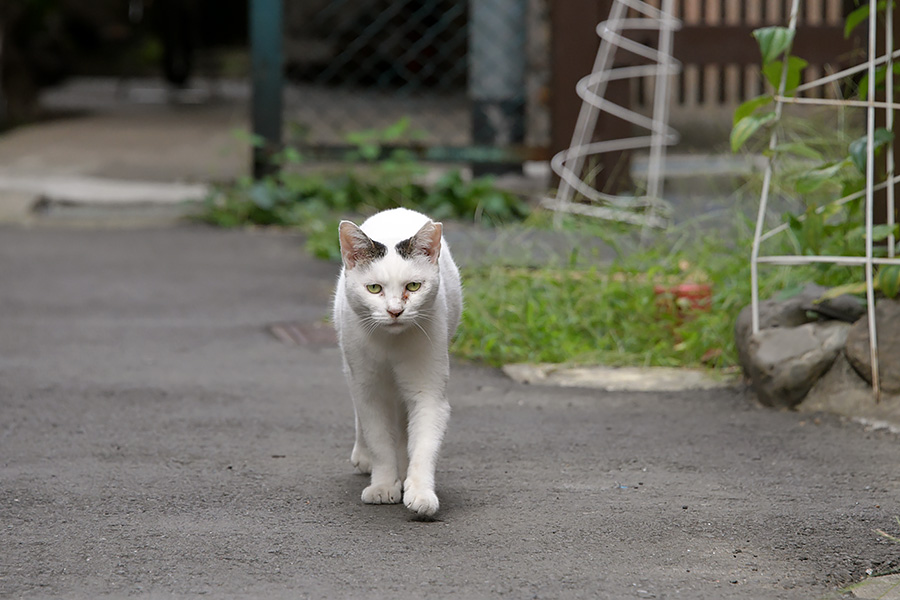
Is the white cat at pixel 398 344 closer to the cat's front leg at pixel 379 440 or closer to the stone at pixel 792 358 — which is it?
the cat's front leg at pixel 379 440

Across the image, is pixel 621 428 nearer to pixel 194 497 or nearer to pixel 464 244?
pixel 194 497

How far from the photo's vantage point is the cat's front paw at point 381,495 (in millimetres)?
2730

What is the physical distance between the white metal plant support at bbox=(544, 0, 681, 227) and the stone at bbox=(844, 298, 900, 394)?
7.95ft

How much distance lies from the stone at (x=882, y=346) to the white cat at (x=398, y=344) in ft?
4.52

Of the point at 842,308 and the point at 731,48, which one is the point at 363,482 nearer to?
the point at 842,308

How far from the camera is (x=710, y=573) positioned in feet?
7.66

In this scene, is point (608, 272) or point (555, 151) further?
point (555, 151)

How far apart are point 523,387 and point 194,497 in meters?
1.43

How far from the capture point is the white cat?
2.57 m

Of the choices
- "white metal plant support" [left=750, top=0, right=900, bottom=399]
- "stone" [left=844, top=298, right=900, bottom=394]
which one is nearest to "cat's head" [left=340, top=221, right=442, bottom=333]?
"white metal plant support" [left=750, top=0, right=900, bottom=399]

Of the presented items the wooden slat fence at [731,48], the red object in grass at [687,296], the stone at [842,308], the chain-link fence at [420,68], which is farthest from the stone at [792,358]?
the chain-link fence at [420,68]

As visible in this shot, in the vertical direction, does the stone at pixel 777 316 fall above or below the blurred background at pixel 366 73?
below

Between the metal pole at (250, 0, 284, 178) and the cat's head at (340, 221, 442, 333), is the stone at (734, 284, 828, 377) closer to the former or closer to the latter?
the cat's head at (340, 221, 442, 333)

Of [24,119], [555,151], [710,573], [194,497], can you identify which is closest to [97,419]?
[194,497]
